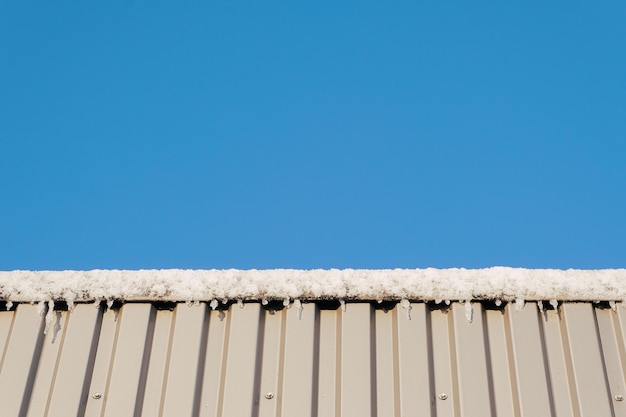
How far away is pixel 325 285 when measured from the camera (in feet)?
10.3

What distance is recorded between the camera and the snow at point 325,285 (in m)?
3.10

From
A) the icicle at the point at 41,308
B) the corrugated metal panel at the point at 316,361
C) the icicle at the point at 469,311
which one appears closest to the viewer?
the corrugated metal panel at the point at 316,361

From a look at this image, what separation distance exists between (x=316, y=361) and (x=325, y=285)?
0.33 m

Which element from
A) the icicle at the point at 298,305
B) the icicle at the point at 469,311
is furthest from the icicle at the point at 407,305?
the icicle at the point at 298,305

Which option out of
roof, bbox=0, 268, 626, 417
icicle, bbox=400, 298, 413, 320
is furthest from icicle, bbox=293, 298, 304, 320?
icicle, bbox=400, 298, 413, 320

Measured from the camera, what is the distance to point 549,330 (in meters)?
3.07

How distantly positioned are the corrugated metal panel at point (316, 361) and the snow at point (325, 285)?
0.20 feet

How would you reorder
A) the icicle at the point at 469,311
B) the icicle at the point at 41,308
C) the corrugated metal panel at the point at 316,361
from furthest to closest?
the icicle at the point at 41,308
the icicle at the point at 469,311
the corrugated metal panel at the point at 316,361

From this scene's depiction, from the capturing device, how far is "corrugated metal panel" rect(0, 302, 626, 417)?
2922 millimetres

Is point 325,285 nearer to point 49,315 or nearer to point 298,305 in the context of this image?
point 298,305

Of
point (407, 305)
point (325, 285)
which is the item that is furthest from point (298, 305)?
point (407, 305)

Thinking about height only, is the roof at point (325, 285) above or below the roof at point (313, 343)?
above

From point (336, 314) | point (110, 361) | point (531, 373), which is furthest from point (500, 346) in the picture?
point (110, 361)

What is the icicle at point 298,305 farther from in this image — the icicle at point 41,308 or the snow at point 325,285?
the icicle at point 41,308
